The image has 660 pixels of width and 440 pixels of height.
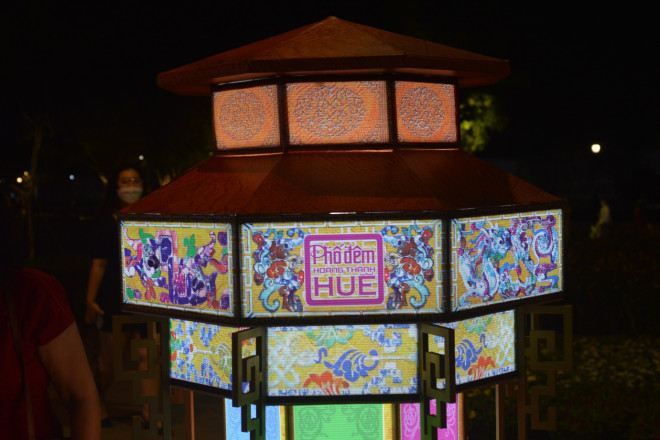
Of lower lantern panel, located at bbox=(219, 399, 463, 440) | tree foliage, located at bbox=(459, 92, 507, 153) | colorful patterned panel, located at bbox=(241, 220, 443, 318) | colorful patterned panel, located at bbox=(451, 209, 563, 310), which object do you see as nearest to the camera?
colorful patterned panel, located at bbox=(241, 220, 443, 318)

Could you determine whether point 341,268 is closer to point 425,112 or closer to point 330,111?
point 330,111

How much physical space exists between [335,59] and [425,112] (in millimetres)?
572

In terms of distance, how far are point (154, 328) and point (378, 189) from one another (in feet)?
4.36

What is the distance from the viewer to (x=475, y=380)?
12.2 ft

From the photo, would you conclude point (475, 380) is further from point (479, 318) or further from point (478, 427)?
point (478, 427)

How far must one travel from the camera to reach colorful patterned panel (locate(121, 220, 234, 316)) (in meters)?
3.42

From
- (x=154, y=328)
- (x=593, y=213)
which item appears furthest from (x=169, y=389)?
(x=593, y=213)

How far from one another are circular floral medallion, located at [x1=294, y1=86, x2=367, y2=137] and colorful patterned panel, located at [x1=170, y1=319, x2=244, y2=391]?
39.5 inches

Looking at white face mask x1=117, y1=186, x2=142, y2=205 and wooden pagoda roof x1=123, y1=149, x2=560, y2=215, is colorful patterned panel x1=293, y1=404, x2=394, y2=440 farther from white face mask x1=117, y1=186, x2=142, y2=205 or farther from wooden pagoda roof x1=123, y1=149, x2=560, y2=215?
white face mask x1=117, y1=186, x2=142, y2=205

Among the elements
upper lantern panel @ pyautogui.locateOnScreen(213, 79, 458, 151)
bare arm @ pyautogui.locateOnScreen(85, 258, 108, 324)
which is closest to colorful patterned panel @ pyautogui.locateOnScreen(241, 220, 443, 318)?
upper lantern panel @ pyautogui.locateOnScreen(213, 79, 458, 151)

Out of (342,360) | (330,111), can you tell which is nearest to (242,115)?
(330,111)

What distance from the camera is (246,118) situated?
395 cm

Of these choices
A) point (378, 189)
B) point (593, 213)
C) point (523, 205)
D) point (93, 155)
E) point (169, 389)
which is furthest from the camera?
point (593, 213)

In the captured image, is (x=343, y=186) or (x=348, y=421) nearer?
(x=343, y=186)
